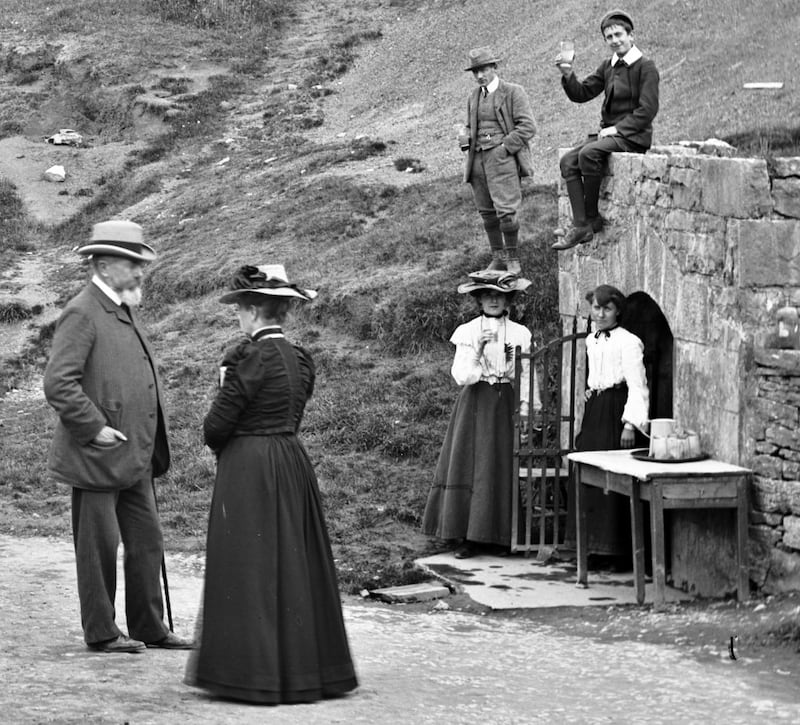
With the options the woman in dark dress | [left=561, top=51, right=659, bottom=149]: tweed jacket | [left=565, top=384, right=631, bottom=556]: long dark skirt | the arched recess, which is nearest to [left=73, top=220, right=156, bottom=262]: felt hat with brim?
the woman in dark dress

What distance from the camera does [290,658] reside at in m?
6.16

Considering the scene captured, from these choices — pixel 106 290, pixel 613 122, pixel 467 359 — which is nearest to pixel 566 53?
pixel 613 122

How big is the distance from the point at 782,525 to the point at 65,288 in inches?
465

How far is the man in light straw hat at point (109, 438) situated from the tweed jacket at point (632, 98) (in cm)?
408

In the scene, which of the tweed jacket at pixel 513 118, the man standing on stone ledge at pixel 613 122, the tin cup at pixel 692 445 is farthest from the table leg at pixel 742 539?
the tweed jacket at pixel 513 118

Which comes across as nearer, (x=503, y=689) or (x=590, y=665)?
(x=503, y=689)

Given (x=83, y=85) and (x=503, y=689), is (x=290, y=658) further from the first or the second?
(x=83, y=85)

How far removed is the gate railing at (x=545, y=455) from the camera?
32.9 ft

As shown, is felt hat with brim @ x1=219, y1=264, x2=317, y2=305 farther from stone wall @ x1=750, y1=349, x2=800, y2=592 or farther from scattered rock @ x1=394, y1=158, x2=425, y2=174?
scattered rock @ x1=394, y1=158, x2=425, y2=174

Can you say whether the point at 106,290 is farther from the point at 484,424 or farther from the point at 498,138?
the point at 498,138

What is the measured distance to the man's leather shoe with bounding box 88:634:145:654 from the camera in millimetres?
6727

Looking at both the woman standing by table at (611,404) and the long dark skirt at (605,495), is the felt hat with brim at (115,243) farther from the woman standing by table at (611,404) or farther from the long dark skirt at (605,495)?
the long dark skirt at (605,495)

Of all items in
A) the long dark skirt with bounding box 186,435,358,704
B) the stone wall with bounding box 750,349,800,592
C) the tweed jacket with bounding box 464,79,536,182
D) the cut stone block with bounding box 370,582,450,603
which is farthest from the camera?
the tweed jacket with bounding box 464,79,536,182

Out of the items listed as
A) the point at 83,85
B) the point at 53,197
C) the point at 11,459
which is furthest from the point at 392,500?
the point at 83,85
